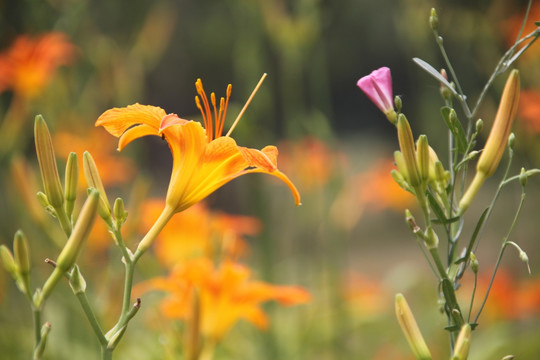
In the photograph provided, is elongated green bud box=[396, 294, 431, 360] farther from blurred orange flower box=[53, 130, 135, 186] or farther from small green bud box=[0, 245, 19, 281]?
blurred orange flower box=[53, 130, 135, 186]

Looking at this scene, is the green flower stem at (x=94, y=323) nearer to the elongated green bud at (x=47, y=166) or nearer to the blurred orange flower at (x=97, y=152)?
the elongated green bud at (x=47, y=166)

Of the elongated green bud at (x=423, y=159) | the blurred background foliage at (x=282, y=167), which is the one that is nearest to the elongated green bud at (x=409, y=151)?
the elongated green bud at (x=423, y=159)

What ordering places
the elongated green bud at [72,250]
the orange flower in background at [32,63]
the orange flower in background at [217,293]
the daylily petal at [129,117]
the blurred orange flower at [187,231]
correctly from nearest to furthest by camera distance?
the elongated green bud at [72,250] → the daylily petal at [129,117] → the orange flower in background at [217,293] → the blurred orange flower at [187,231] → the orange flower in background at [32,63]

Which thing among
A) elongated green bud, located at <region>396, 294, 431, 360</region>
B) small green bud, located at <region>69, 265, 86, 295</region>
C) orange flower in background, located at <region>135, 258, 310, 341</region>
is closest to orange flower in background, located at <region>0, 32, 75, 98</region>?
orange flower in background, located at <region>135, 258, 310, 341</region>

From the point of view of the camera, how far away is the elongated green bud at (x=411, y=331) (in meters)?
0.54

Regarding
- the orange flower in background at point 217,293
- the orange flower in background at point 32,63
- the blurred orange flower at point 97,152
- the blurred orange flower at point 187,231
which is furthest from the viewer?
the blurred orange flower at point 97,152

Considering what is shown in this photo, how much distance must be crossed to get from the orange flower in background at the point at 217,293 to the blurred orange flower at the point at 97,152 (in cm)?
93

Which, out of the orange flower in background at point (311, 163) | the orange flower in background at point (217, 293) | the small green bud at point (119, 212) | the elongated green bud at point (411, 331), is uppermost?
the orange flower in background at point (311, 163)

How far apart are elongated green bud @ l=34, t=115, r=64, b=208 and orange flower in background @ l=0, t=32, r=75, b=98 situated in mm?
1093

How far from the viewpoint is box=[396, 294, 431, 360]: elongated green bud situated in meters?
0.54

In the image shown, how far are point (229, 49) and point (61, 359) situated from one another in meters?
3.77

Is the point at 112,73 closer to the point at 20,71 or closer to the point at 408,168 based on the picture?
the point at 20,71

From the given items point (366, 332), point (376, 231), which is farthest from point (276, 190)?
point (366, 332)

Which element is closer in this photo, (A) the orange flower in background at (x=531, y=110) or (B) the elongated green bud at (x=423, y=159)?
(B) the elongated green bud at (x=423, y=159)
